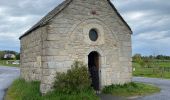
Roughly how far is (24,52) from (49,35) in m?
7.74

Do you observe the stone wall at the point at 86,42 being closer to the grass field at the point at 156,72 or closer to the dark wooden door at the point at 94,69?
the dark wooden door at the point at 94,69

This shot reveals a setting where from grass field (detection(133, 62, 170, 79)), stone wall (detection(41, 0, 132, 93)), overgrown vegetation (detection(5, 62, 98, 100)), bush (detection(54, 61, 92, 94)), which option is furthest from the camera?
grass field (detection(133, 62, 170, 79))

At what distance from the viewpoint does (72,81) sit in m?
15.8

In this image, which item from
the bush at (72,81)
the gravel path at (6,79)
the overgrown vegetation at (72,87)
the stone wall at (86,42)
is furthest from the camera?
the gravel path at (6,79)

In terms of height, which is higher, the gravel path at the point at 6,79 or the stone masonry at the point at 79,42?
the stone masonry at the point at 79,42

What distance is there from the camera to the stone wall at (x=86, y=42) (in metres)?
16.3

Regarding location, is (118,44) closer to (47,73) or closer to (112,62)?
(112,62)

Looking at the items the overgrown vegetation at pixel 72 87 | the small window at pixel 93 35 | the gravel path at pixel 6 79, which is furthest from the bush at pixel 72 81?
the gravel path at pixel 6 79

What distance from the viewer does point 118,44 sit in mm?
19469

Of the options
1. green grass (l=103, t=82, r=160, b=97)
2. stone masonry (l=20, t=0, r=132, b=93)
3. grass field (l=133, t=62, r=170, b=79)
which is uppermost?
stone masonry (l=20, t=0, r=132, b=93)

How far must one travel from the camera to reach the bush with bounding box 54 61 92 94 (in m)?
15.8

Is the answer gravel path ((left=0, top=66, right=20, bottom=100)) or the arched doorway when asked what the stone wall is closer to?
the arched doorway

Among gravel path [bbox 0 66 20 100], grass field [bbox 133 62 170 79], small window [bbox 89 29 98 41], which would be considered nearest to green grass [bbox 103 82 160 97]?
small window [bbox 89 29 98 41]

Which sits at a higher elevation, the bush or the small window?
the small window
